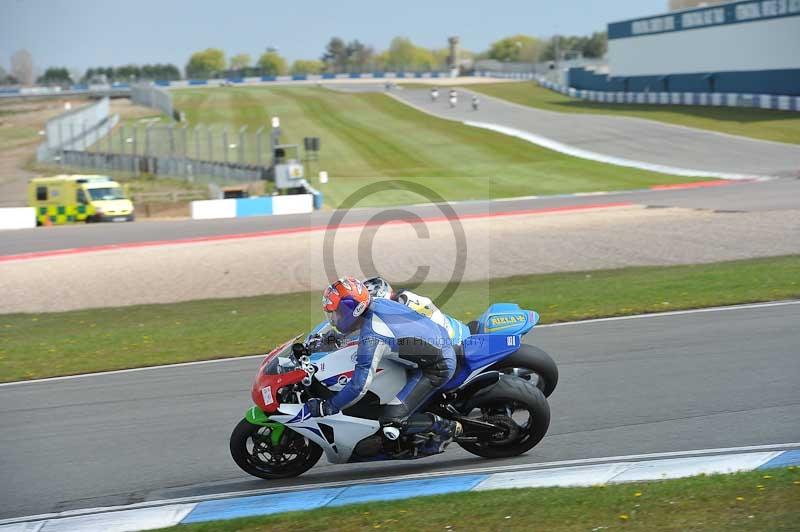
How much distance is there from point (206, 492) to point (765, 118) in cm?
4880

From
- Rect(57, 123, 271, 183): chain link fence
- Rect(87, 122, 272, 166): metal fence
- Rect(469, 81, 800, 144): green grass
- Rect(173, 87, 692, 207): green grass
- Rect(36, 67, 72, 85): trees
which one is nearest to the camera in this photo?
Rect(173, 87, 692, 207): green grass

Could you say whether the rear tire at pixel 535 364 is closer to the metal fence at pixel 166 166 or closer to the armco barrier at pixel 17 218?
the armco barrier at pixel 17 218

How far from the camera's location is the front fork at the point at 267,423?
7.71 meters

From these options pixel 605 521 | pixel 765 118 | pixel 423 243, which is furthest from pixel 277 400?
pixel 765 118

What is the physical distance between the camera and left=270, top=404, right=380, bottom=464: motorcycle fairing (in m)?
7.64

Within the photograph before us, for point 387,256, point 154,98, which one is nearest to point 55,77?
point 154,98

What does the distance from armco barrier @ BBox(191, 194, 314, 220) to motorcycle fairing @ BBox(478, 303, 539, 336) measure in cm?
2697

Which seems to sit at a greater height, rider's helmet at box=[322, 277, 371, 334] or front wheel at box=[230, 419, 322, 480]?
rider's helmet at box=[322, 277, 371, 334]

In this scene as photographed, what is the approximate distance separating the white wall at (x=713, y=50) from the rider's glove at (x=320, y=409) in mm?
54360

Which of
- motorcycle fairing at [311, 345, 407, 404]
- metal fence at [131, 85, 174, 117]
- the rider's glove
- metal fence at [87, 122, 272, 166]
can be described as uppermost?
metal fence at [131, 85, 174, 117]

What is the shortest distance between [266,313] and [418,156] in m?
35.7

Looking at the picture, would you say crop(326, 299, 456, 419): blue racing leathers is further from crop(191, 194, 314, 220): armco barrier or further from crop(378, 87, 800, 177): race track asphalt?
crop(378, 87, 800, 177): race track asphalt

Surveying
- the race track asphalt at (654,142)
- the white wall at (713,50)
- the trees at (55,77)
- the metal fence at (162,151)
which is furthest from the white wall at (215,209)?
the trees at (55,77)

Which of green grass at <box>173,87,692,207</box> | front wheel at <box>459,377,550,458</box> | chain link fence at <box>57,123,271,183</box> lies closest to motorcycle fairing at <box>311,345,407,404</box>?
front wheel at <box>459,377,550,458</box>
